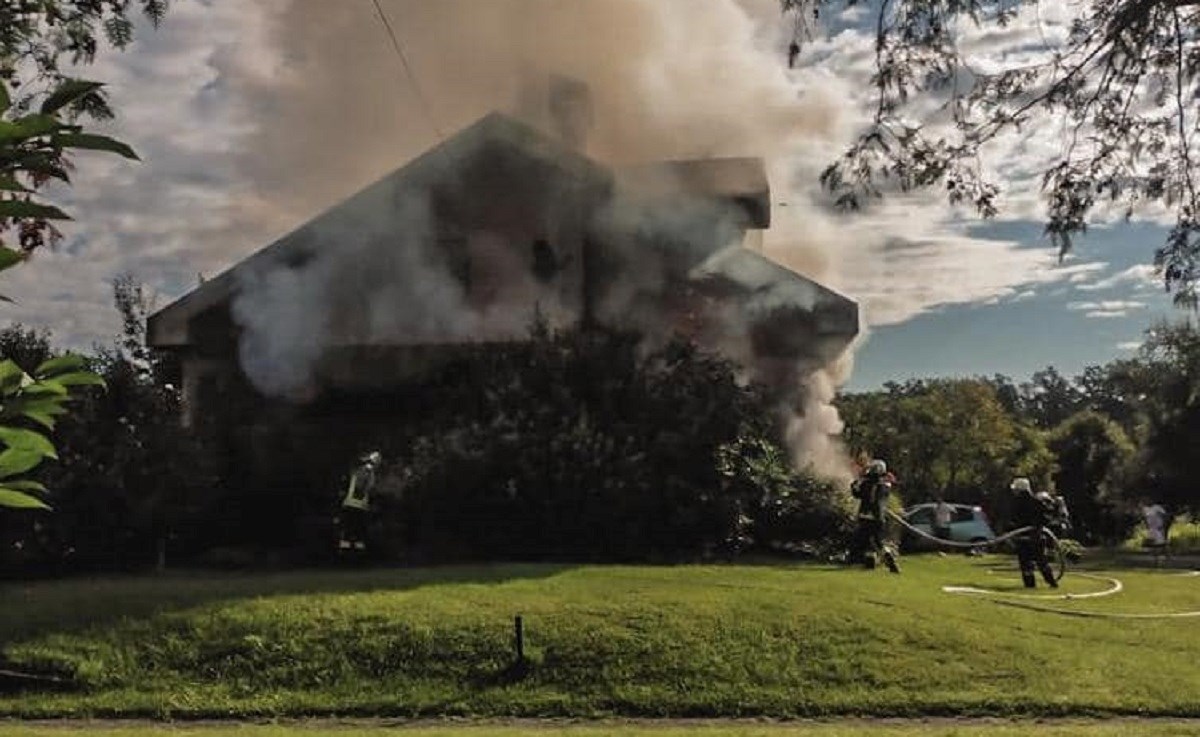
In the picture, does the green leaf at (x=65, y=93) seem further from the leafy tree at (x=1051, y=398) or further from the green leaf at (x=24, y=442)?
the leafy tree at (x=1051, y=398)

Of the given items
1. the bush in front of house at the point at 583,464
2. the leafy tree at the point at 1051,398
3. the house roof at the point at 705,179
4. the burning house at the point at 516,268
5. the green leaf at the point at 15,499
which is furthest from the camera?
the leafy tree at the point at 1051,398

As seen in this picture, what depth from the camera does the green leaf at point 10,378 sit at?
5.34 ft

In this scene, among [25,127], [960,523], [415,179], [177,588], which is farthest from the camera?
[960,523]

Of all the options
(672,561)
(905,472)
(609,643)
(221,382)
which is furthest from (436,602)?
(905,472)

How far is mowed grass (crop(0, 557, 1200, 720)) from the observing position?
8.52 m

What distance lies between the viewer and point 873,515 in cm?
1561

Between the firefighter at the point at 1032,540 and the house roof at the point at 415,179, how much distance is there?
8.62 metres

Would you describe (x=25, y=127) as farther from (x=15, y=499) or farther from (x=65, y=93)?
(x=15, y=499)

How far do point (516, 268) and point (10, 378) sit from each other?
59.1 ft

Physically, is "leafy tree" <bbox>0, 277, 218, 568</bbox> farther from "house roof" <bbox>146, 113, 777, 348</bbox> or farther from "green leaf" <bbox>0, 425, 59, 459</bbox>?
"green leaf" <bbox>0, 425, 59, 459</bbox>

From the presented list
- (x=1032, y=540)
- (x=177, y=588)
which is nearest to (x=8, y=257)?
(x=177, y=588)

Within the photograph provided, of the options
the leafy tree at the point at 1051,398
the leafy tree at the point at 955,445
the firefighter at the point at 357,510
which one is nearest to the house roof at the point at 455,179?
the firefighter at the point at 357,510

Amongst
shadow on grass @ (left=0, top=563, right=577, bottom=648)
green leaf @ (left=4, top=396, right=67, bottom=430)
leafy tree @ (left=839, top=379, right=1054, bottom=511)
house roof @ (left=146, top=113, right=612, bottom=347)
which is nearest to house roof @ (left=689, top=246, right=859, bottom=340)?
house roof @ (left=146, top=113, right=612, bottom=347)

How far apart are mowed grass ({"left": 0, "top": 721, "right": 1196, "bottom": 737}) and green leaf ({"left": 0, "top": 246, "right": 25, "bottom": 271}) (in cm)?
676
